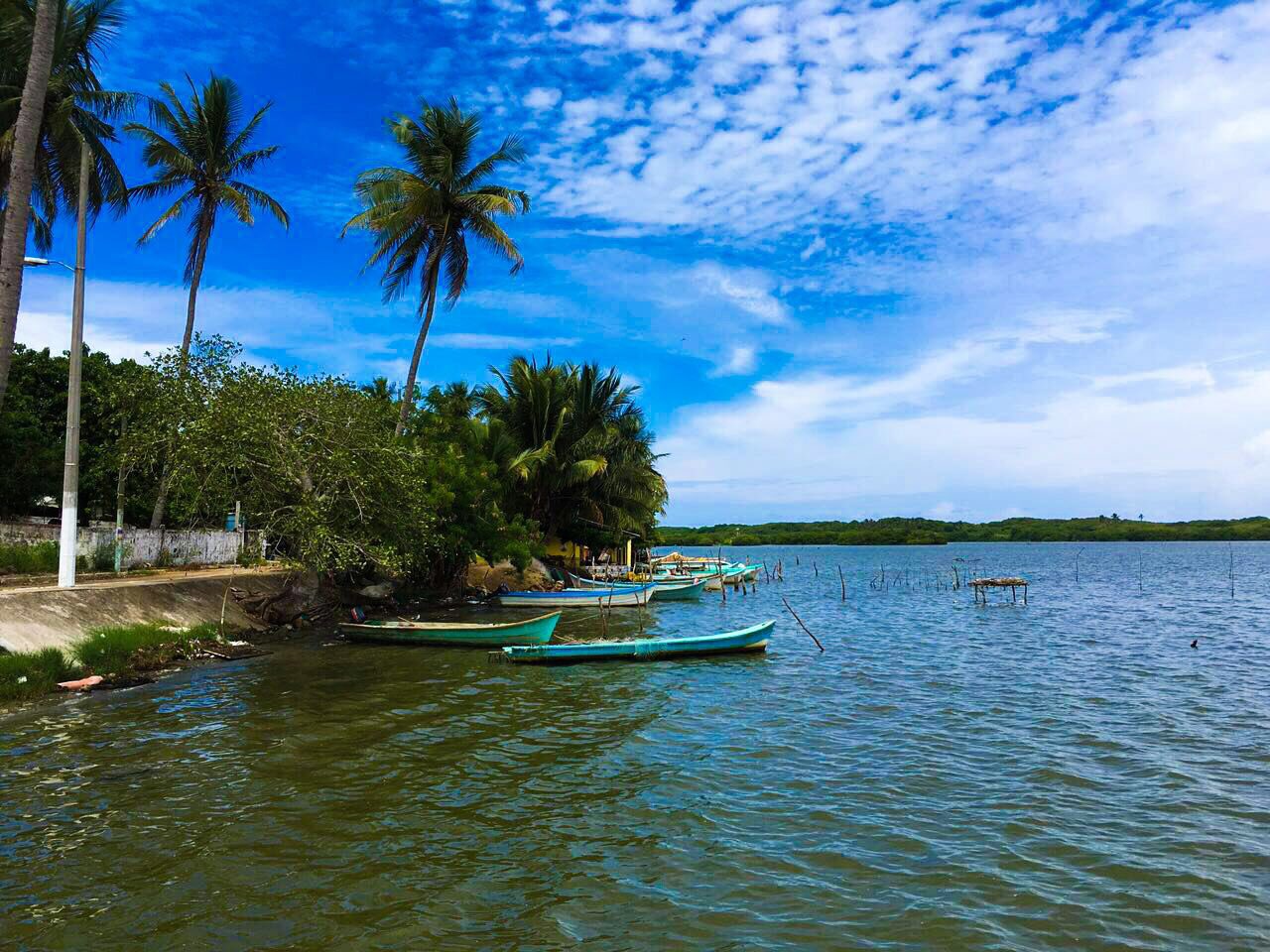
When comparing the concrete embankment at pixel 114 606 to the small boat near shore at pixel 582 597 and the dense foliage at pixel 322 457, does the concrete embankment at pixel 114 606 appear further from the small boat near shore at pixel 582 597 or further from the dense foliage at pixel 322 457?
the small boat near shore at pixel 582 597

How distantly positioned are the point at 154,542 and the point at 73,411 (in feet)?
27.5

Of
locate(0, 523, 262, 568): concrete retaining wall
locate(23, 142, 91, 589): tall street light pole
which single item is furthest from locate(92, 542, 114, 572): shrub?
locate(23, 142, 91, 589): tall street light pole

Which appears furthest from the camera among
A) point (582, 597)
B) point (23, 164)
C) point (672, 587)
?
point (672, 587)

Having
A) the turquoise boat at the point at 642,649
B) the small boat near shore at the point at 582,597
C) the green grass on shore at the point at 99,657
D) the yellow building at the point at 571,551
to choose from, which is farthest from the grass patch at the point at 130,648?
the yellow building at the point at 571,551

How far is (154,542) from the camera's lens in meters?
24.0

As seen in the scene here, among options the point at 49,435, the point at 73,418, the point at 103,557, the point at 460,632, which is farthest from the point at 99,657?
the point at 49,435

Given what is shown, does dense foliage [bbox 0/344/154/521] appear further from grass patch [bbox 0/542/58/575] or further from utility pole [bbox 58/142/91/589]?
utility pole [bbox 58/142/91/589]

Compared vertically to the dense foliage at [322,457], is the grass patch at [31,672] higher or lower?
lower

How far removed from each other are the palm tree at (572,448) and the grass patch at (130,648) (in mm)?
19100

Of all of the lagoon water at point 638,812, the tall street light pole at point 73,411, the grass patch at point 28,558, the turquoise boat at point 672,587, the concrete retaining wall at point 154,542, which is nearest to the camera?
the lagoon water at point 638,812

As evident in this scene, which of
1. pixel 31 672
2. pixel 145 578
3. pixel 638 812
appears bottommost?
pixel 638 812

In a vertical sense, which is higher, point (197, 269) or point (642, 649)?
point (197, 269)

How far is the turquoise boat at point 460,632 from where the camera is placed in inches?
777

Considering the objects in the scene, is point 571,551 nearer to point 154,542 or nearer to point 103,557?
point 154,542
